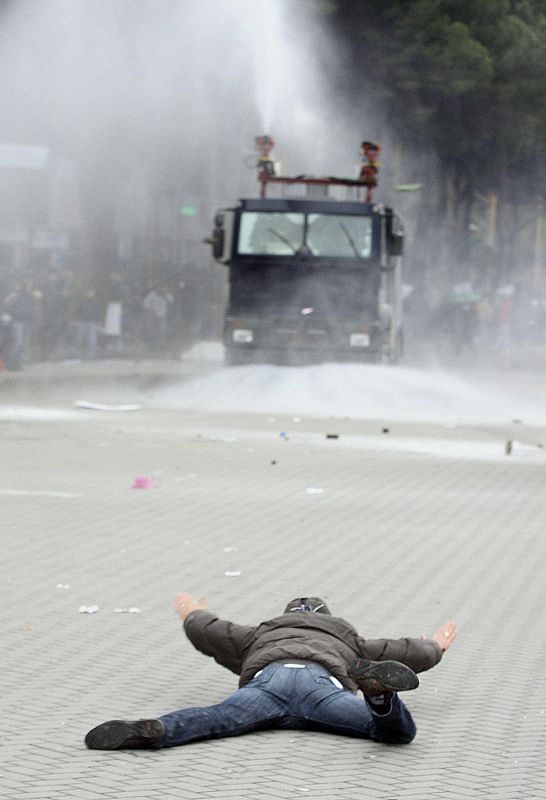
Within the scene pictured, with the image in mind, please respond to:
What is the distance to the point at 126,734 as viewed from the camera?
17.9 ft

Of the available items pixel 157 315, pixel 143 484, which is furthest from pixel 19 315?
pixel 143 484

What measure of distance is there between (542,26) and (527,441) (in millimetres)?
32916

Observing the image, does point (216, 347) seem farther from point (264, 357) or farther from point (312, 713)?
point (312, 713)

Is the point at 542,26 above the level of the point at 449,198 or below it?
above

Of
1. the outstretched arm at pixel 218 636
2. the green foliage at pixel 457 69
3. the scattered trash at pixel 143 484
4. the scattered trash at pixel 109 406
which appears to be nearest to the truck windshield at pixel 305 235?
the scattered trash at pixel 109 406

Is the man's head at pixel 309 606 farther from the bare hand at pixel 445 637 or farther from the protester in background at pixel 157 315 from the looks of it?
the protester in background at pixel 157 315

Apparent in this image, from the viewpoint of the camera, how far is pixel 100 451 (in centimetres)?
1628

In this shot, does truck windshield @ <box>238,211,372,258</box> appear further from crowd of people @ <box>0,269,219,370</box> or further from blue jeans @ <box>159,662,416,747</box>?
blue jeans @ <box>159,662,416,747</box>

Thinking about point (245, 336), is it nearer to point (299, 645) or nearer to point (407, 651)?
point (407, 651)

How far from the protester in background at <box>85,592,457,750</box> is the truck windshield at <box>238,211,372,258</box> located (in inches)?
778

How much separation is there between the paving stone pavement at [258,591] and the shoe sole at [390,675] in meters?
0.27

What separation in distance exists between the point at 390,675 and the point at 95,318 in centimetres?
3330

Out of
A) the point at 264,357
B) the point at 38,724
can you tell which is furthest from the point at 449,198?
the point at 38,724

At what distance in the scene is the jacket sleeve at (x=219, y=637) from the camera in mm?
6234
